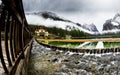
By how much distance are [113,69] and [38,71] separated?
2.31m

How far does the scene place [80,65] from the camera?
33.7ft

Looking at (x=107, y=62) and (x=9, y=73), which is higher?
(x=9, y=73)

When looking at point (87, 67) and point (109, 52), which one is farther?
point (109, 52)

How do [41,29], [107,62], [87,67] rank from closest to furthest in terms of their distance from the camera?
[87,67] → [107,62] → [41,29]

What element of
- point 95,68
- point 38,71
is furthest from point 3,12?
point 95,68

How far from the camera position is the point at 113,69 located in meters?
9.24

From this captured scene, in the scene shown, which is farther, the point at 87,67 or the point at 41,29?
A: the point at 41,29

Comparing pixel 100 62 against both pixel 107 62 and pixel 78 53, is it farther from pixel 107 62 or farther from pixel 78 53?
pixel 78 53

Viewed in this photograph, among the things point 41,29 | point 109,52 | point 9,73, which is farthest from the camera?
point 41,29

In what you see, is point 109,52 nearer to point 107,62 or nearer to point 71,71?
point 107,62

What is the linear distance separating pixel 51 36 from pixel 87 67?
65.3 feet

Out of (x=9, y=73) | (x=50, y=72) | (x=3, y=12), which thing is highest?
(x=3, y=12)

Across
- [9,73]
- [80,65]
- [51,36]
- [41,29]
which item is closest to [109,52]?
[80,65]

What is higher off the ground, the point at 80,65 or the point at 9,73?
the point at 9,73
